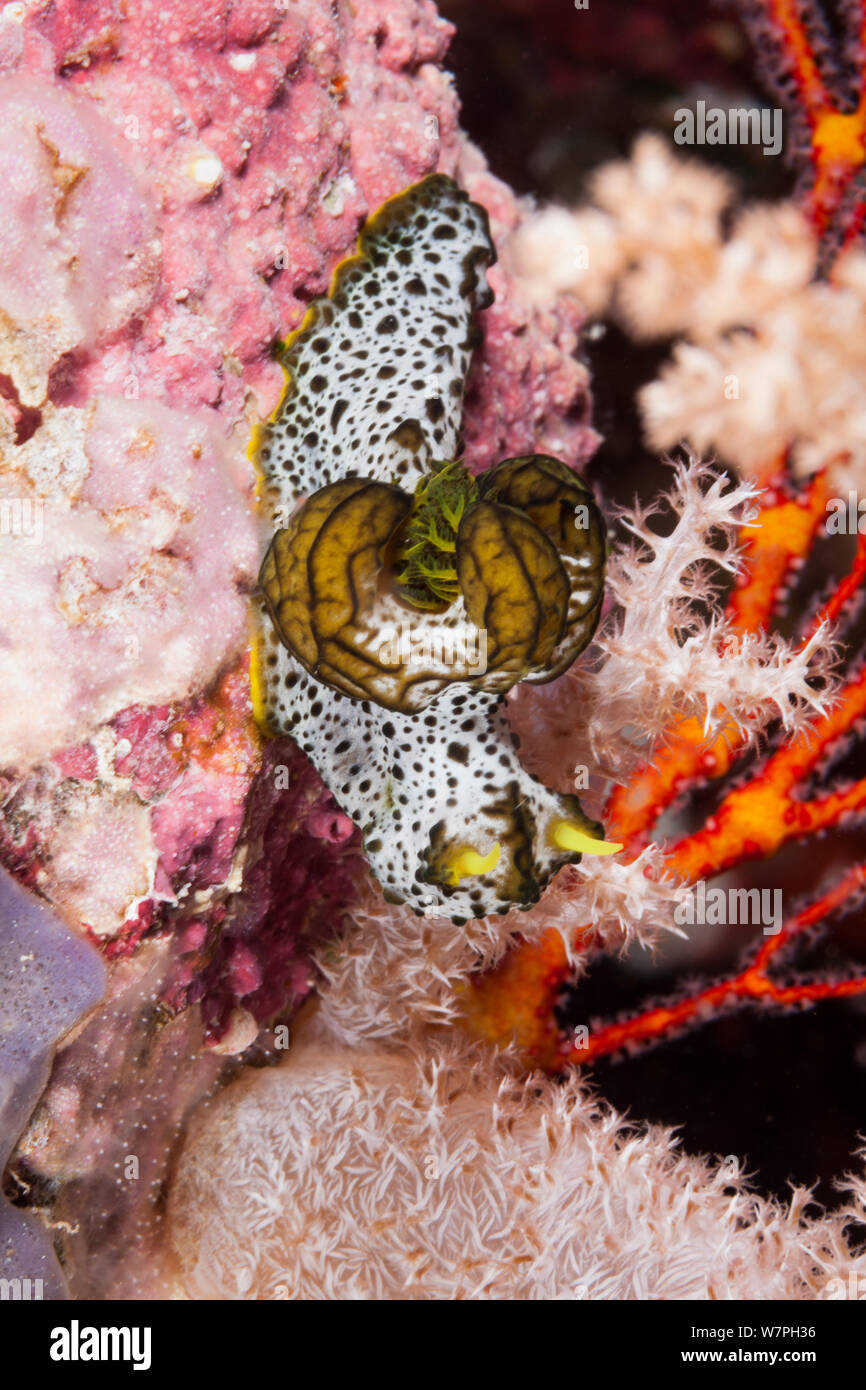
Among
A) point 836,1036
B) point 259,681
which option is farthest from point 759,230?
point 836,1036

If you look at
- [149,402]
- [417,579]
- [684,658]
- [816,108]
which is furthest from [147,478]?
[816,108]

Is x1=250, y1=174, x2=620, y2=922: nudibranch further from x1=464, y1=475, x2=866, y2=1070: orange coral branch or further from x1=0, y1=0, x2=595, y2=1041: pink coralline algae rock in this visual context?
x1=464, y1=475, x2=866, y2=1070: orange coral branch

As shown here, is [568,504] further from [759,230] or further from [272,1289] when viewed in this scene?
[272,1289]

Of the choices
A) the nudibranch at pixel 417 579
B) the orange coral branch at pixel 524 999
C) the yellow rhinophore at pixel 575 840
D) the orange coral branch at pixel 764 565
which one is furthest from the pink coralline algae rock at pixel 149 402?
the orange coral branch at pixel 764 565

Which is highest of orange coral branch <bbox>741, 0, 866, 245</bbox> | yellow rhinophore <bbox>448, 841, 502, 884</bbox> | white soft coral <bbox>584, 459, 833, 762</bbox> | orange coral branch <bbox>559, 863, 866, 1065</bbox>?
orange coral branch <bbox>741, 0, 866, 245</bbox>

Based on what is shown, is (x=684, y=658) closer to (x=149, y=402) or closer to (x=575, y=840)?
(x=575, y=840)

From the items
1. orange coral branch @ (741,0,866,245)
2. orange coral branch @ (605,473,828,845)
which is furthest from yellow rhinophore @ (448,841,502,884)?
orange coral branch @ (741,0,866,245)

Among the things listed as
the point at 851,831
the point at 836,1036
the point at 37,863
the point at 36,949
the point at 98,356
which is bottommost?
the point at 836,1036
